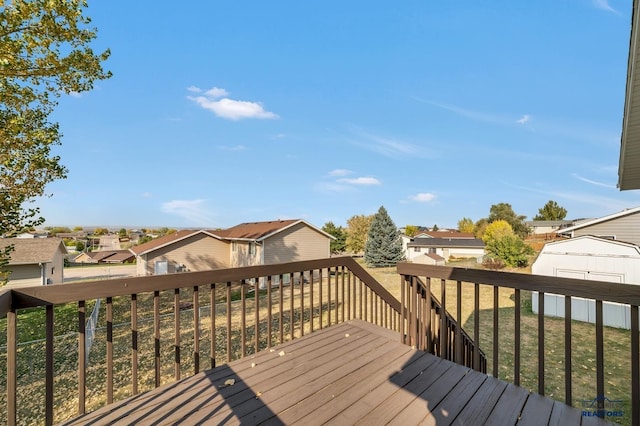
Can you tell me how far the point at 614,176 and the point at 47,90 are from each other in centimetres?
1294

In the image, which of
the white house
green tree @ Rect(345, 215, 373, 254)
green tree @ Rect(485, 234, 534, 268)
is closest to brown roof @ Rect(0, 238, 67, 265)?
the white house

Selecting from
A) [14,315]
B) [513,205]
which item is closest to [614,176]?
[14,315]

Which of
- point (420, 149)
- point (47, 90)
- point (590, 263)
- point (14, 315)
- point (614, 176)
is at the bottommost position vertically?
point (590, 263)

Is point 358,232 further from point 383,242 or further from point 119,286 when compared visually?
point 119,286

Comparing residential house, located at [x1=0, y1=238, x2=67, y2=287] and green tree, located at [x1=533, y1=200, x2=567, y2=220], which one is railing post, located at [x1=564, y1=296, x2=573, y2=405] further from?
green tree, located at [x1=533, y1=200, x2=567, y2=220]

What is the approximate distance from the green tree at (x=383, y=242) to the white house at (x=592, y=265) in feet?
47.0

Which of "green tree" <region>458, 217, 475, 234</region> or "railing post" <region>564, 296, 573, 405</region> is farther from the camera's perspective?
"green tree" <region>458, 217, 475, 234</region>

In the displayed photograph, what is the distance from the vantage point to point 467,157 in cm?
1691

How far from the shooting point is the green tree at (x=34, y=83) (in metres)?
4.75

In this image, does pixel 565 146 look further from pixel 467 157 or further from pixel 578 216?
pixel 578 216

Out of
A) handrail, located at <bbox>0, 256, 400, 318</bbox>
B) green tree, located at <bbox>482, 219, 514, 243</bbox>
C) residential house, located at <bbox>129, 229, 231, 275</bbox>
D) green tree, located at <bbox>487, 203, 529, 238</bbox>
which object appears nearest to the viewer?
handrail, located at <bbox>0, 256, 400, 318</bbox>

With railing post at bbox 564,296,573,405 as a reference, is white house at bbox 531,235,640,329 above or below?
below

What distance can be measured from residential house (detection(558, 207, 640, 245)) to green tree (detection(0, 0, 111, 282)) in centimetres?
1664

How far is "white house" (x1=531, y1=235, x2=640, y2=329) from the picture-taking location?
7629 millimetres
